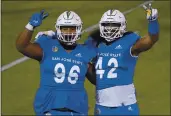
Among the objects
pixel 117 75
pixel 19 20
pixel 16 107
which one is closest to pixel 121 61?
pixel 117 75

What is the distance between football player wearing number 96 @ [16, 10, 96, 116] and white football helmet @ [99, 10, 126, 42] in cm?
45

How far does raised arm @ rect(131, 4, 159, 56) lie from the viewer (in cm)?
710

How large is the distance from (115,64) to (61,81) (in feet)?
2.93

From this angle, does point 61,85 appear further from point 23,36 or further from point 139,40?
point 139,40

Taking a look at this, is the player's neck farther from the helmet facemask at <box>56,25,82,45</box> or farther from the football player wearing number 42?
the football player wearing number 42

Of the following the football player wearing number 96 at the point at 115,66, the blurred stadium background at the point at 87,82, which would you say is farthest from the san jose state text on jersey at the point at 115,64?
the blurred stadium background at the point at 87,82

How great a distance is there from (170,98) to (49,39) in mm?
5895

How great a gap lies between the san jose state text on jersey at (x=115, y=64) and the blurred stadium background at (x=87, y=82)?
165 inches

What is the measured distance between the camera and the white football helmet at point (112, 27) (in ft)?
24.4

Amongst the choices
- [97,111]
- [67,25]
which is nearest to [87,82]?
[97,111]

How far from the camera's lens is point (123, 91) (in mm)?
7496

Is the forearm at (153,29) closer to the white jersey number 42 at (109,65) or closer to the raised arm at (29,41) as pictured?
the white jersey number 42 at (109,65)

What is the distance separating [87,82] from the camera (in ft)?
44.3

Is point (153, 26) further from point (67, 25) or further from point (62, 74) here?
point (62, 74)
